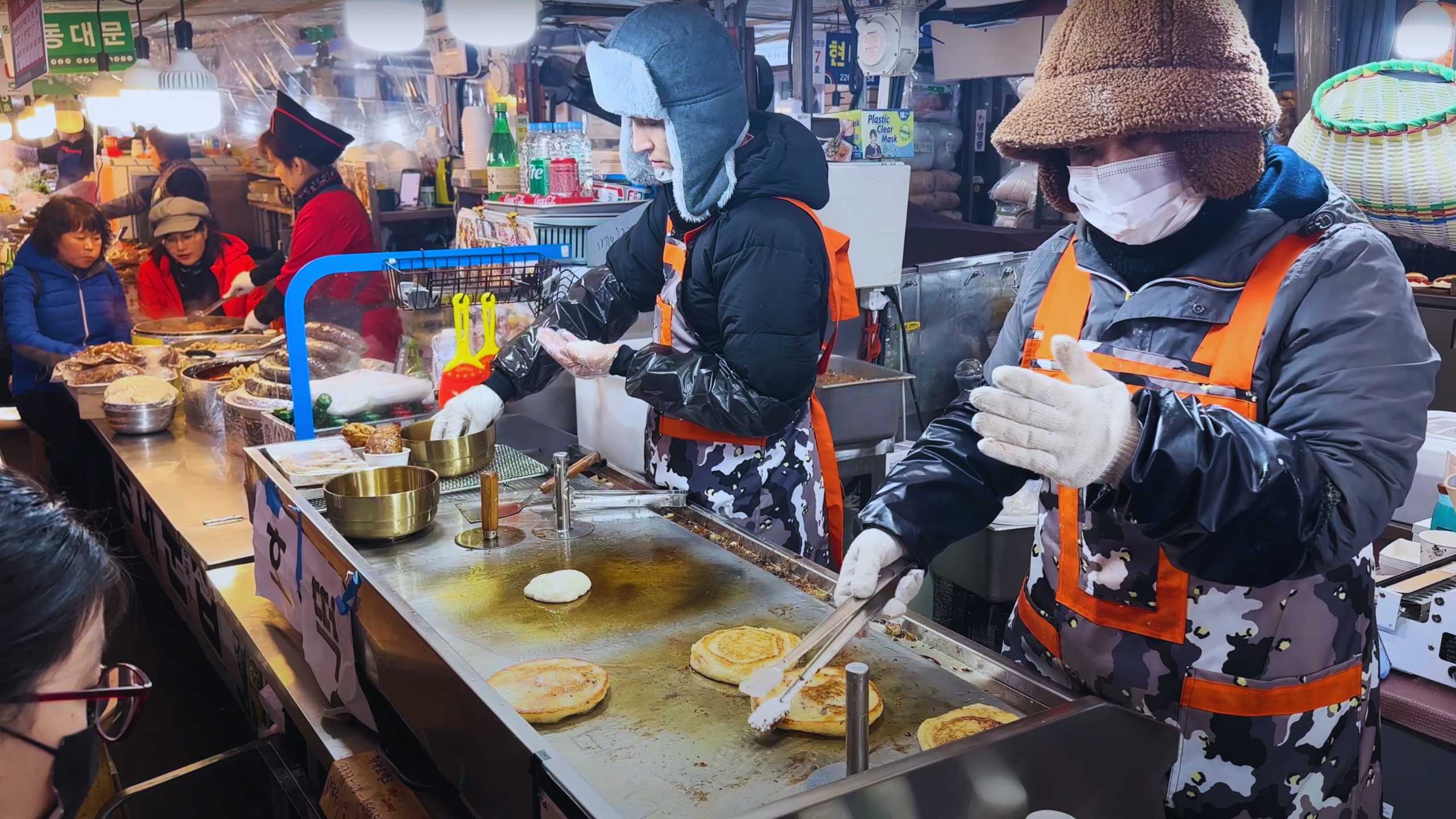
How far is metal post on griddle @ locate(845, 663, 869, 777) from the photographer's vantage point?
1.13 m

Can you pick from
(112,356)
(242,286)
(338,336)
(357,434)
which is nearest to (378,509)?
(357,434)

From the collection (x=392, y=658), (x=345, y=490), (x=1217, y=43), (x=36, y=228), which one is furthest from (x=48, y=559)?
(x=36, y=228)

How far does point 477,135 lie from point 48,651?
4.81m

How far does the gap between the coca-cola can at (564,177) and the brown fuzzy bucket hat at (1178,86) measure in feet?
8.15

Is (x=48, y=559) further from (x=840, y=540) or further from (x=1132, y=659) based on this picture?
(x=840, y=540)

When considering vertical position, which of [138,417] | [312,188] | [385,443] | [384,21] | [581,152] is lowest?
[138,417]

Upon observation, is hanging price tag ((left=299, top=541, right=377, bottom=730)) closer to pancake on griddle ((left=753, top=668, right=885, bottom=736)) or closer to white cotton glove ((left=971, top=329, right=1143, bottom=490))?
pancake on griddle ((left=753, top=668, right=885, bottom=736))

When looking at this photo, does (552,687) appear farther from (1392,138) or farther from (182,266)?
(182,266)

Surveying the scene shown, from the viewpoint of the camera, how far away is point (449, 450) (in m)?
2.38

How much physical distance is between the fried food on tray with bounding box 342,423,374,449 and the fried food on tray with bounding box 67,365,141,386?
205 cm

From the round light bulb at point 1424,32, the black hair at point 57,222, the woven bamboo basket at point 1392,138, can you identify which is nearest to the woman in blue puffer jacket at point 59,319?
the black hair at point 57,222

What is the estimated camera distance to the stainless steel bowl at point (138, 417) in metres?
3.78

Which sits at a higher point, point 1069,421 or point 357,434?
point 1069,421

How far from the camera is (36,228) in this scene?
502cm
